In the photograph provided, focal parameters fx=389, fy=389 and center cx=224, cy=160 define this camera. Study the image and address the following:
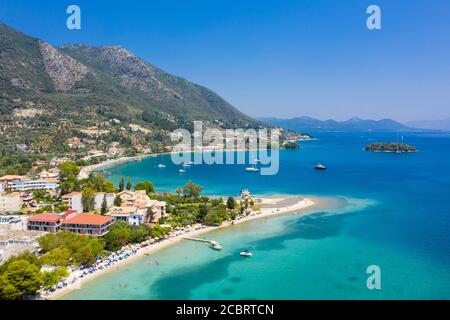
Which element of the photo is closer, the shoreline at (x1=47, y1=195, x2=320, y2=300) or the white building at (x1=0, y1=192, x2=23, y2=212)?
the shoreline at (x1=47, y1=195, x2=320, y2=300)

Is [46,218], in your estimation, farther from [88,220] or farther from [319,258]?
[319,258]

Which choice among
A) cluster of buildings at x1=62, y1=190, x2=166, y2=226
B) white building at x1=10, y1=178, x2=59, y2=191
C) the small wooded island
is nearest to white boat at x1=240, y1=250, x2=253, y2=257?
cluster of buildings at x1=62, y1=190, x2=166, y2=226

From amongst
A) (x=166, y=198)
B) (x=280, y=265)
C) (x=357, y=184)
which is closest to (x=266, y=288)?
(x=280, y=265)

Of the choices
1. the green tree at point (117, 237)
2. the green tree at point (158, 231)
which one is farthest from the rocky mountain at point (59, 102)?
the green tree at point (117, 237)

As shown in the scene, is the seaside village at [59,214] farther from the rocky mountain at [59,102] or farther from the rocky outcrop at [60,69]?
the rocky outcrop at [60,69]

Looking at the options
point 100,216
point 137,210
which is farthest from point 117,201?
point 100,216

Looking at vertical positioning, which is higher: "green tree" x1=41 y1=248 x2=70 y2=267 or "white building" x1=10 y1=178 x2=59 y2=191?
"white building" x1=10 y1=178 x2=59 y2=191

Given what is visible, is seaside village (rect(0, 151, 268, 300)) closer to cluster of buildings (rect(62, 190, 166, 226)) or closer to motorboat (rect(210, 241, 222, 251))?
cluster of buildings (rect(62, 190, 166, 226))
